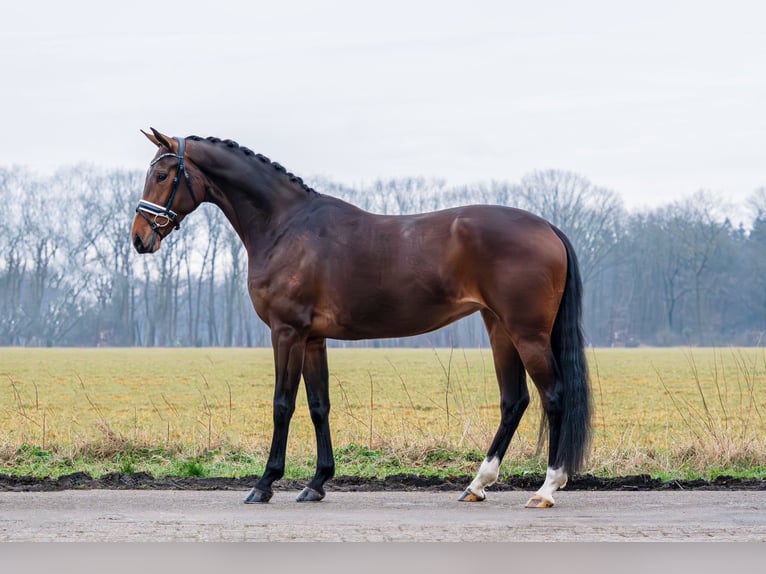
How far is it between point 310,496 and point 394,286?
1.95m

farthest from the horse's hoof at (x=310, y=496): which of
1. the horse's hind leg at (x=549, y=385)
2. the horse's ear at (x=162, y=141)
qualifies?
the horse's ear at (x=162, y=141)

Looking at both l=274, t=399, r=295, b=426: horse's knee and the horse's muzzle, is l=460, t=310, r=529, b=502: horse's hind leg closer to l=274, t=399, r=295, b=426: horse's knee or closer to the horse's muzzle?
l=274, t=399, r=295, b=426: horse's knee

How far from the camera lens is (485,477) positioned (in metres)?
8.76

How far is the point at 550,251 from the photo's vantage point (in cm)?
876

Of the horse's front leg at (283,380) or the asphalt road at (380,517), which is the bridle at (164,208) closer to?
the horse's front leg at (283,380)

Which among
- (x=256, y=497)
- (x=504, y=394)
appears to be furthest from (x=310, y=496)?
(x=504, y=394)

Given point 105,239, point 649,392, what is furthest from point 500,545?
point 105,239

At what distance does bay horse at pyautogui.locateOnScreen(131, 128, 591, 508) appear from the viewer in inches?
341

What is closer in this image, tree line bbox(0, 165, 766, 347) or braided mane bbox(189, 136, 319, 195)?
braided mane bbox(189, 136, 319, 195)

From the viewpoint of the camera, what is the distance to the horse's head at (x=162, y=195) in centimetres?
927

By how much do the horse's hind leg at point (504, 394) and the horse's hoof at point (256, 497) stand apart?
A: 6.04ft

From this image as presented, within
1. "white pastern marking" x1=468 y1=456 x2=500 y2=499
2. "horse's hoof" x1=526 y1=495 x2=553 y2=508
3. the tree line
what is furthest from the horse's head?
the tree line

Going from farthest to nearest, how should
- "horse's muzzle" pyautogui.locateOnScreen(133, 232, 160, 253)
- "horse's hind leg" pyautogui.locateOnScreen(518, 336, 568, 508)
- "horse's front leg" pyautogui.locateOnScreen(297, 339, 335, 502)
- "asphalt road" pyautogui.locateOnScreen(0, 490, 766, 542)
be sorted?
"horse's muzzle" pyautogui.locateOnScreen(133, 232, 160, 253), "horse's front leg" pyautogui.locateOnScreen(297, 339, 335, 502), "horse's hind leg" pyautogui.locateOnScreen(518, 336, 568, 508), "asphalt road" pyautogui.locateOnScreen(0, 490, 766, 542)

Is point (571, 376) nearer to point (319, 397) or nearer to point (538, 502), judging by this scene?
point (538, 502)
